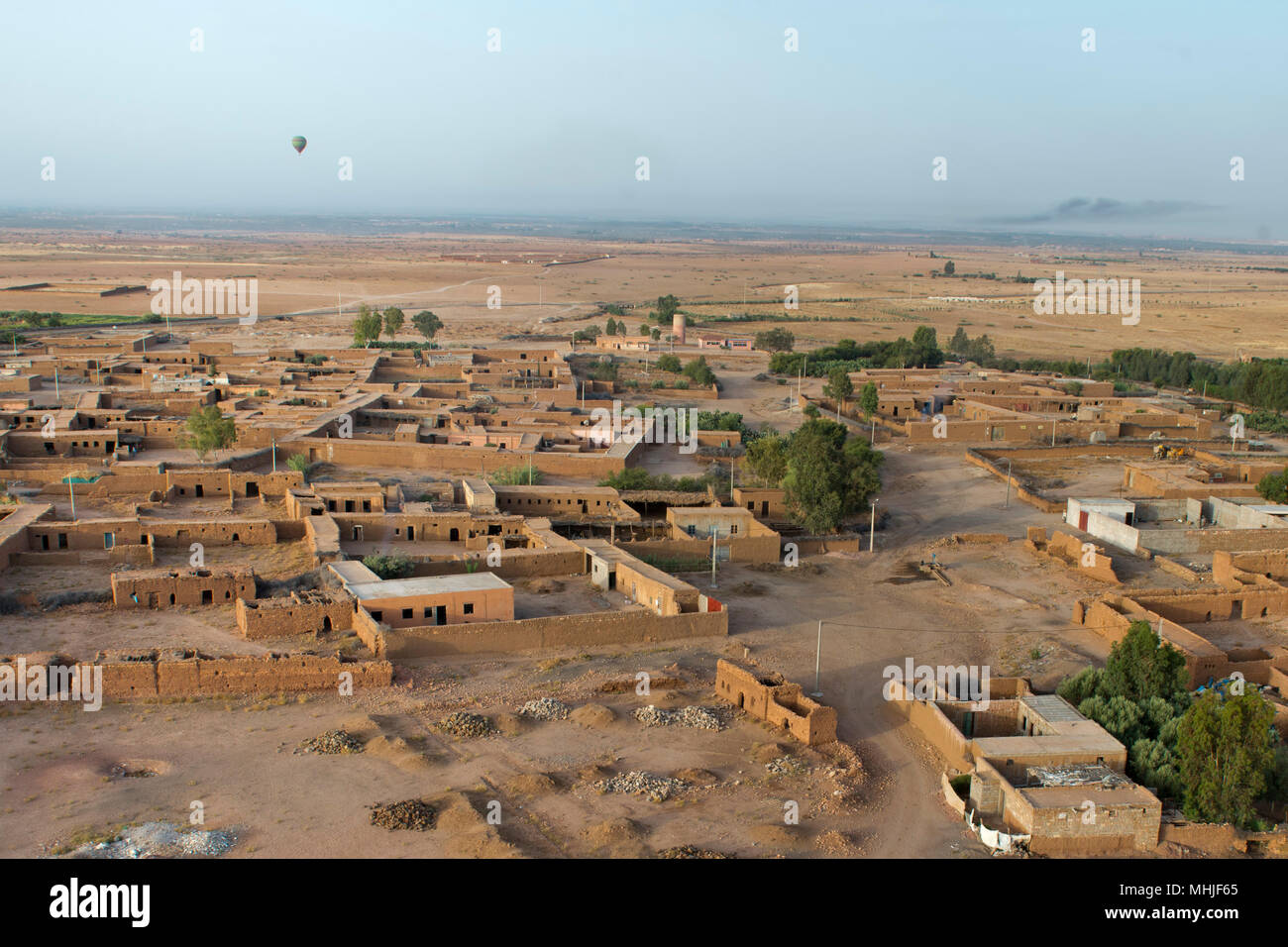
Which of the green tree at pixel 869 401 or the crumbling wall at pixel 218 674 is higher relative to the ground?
the green tree at pixel 869 401

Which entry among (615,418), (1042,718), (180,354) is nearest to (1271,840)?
(1042,718)

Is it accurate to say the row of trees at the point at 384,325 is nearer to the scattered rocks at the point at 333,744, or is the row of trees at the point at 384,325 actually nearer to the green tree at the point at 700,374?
the green tree at the point at 700,374

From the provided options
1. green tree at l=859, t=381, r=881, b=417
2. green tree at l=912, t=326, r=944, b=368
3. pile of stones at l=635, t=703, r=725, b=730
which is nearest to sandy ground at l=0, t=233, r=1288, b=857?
pile of stones at l=635, t=703, r=725, b=730

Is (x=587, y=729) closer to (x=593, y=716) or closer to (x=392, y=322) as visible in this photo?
(x=593, y=716)

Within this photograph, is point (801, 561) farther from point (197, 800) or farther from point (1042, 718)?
point (197, 800)

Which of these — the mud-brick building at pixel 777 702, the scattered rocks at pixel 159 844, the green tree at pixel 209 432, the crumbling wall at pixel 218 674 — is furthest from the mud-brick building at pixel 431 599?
the green tree at pixel 209 432
